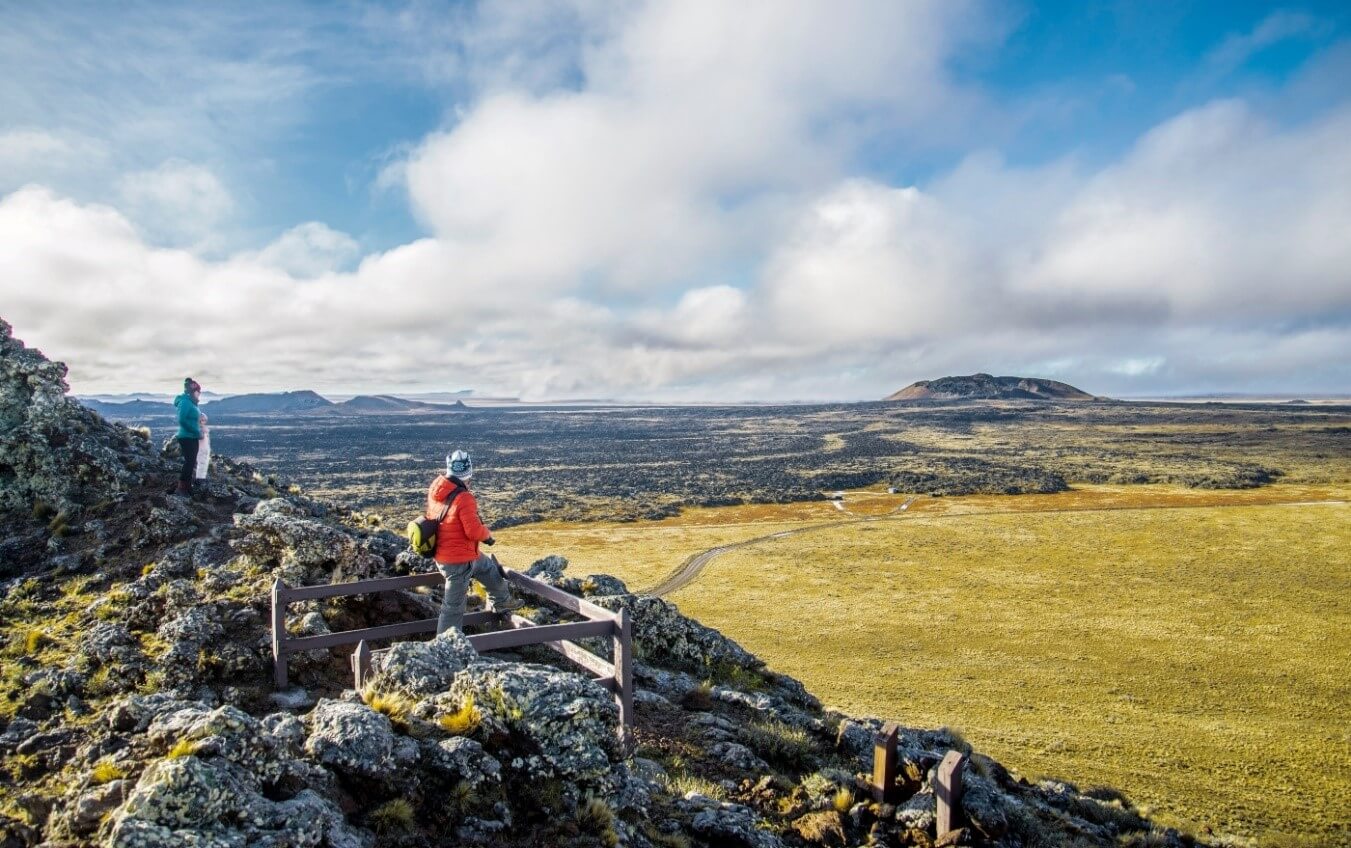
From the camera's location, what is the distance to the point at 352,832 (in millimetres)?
5578

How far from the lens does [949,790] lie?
7590 millimetres

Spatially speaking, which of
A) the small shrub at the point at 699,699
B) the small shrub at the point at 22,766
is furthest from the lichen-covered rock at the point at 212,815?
the small shrub at the point at 699,699

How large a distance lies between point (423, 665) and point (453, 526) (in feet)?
8.29

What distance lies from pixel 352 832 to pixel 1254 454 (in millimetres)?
153177

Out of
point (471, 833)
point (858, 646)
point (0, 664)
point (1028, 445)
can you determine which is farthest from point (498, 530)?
point (1028, 445)

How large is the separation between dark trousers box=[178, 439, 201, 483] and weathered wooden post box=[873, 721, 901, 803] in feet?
52.9

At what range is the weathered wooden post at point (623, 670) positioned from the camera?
857cm

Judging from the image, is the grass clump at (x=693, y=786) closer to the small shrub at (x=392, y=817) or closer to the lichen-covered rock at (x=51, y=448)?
the small shrub at (x=392, y=817)

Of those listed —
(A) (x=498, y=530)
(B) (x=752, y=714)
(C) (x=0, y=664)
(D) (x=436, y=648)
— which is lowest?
(A) (x=498, y=530)

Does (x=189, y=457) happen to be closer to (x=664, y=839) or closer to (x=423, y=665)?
(x=423, y=665)

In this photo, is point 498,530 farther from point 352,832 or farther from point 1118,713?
point 352,832

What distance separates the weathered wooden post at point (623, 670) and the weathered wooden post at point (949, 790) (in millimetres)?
3599

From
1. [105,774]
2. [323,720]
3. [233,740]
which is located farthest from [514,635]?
[105,774]

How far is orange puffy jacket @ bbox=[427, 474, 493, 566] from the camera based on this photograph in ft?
32.2
